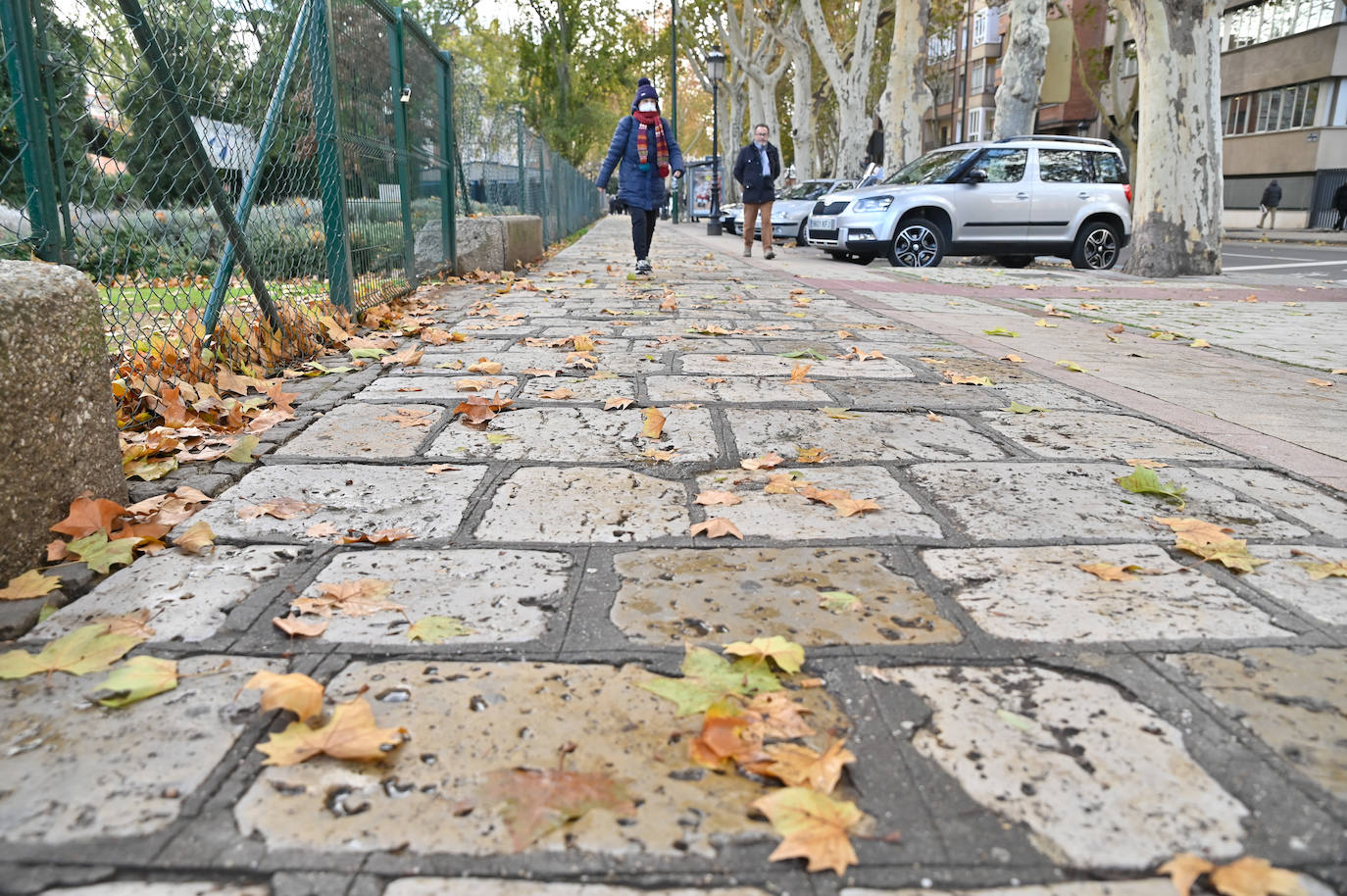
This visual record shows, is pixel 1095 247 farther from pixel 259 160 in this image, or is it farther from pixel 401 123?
pixel 259 160

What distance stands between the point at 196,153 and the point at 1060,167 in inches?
471

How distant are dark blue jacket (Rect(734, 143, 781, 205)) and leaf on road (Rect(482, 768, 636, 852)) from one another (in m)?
12.3

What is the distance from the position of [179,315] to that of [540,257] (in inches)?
331

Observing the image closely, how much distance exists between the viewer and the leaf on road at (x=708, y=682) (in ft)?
5.65

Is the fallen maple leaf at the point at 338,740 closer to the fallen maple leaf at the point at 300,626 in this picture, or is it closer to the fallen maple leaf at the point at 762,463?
the fallen maple leaf at the point at 300,626

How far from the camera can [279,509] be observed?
106 inches

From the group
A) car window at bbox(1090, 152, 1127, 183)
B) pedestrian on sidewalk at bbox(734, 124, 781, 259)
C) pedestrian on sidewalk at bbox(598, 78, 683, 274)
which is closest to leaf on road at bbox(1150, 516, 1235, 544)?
pedestrian on sidewalk at bbox(598, 78, 683, 274)

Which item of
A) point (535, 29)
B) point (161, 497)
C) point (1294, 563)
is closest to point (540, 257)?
point (161, 497)

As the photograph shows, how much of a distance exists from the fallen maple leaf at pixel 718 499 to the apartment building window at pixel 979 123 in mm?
55387

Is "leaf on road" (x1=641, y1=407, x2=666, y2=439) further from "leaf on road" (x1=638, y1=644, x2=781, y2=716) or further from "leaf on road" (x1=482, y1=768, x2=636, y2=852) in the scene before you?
"leaf on road" (x1=482, y1=768, x2=636, y2=852)

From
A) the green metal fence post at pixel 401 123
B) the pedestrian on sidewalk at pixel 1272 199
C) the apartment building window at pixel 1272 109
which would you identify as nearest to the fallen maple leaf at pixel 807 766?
the green metal fence post at pixel 401 123

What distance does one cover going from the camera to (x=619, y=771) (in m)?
1.52

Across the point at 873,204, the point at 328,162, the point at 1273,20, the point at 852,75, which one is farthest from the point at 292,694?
the point at 1273,20

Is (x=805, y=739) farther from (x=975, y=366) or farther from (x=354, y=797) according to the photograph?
(x=975, y=366)
